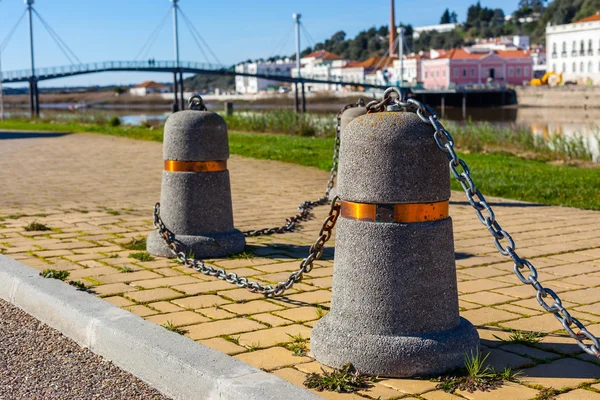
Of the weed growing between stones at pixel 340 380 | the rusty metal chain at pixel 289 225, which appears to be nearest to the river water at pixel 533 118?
the rusty metal chain at pixel 289 225

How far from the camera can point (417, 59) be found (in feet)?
389

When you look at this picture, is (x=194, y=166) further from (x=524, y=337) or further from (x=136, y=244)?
(x=524, y=337)

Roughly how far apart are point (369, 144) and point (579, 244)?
422cm

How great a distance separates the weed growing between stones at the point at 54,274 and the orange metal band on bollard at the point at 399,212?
2732mm

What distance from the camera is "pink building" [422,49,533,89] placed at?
11081 centimetres

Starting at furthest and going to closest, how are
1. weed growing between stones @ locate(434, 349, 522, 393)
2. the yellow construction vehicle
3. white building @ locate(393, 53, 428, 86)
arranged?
1. white building @ locate(393, 53, 428, 86)
2. the yellow construction vehicle
3. weed growing between stones @ locate(434, 349, 522, 393)

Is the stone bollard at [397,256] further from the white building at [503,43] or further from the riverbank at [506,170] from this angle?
the white building at [503,43]

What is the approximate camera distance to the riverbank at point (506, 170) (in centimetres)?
1103

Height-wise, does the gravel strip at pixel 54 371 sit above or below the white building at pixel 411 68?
below

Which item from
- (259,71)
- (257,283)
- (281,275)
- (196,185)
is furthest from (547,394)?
(259,71)

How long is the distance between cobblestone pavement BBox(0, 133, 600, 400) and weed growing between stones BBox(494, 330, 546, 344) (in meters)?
0.05

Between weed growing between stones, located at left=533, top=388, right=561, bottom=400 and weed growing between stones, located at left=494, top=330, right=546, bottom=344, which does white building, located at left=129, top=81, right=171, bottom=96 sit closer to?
weed growing between stones, located at left=494, top=330, right=546, bottom=344

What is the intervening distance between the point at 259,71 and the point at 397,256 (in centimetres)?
16605

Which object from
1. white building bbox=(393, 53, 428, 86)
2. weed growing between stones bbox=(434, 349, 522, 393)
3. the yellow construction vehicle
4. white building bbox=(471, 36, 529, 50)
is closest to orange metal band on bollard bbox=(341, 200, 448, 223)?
weed growing between stones bbox=(434, 349, 522, 393)
